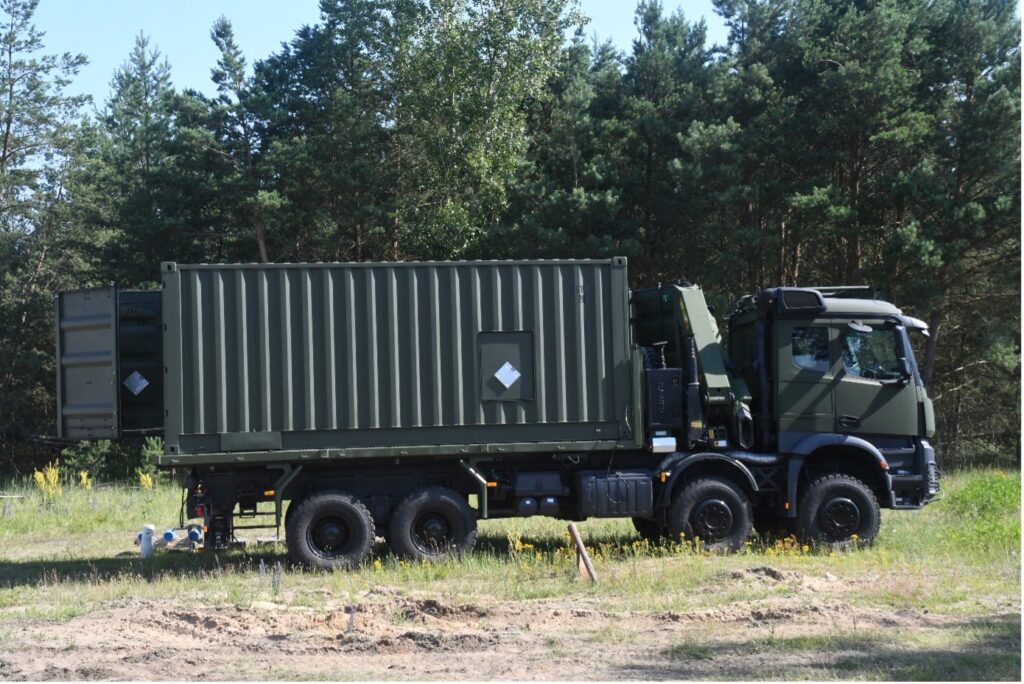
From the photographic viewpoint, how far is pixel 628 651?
314 inches

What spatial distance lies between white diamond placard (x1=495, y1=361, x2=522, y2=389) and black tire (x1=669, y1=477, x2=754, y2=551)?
7.45ft

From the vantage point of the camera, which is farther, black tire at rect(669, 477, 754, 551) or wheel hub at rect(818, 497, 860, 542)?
wheel hub at rect(818, 497, 860, 542)

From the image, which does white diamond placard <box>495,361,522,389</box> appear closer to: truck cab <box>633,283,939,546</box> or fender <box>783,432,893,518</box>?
truck cab <box>633,283,939,546</box>

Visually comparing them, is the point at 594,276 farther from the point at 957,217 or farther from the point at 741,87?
the point at 741,87

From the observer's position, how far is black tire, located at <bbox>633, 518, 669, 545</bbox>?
1288cm

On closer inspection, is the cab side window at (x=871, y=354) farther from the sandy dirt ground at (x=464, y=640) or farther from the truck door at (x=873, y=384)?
the sandy dirt ground at (x=464, y=640)

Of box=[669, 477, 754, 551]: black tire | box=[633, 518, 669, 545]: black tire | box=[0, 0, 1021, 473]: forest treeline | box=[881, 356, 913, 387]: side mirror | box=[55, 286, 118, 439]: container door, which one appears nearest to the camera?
box=[55, 286, 118, 439]: container door

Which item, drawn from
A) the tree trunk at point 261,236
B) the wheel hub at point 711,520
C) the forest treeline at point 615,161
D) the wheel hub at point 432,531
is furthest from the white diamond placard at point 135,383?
the tree trunk at point 261,236

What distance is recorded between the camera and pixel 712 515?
1223cm

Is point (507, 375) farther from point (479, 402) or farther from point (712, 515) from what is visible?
point (712, 515)

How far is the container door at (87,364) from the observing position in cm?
1191

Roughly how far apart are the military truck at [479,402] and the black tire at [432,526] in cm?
2

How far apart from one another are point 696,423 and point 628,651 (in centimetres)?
448

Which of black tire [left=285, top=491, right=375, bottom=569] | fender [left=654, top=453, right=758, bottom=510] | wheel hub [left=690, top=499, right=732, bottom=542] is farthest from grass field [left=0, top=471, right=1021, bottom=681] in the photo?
fender [left=654, top=453, right=758, bottom=510]
